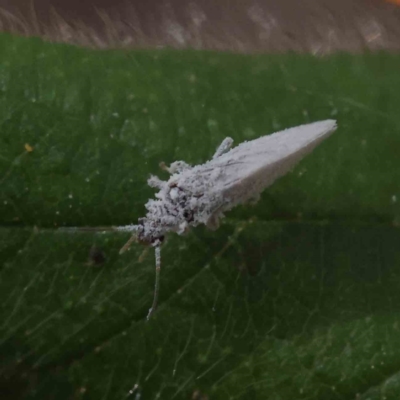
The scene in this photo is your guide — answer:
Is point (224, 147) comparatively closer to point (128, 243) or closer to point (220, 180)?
point (220, 180)

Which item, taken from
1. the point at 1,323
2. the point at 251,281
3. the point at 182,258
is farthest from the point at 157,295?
the point at 1,323

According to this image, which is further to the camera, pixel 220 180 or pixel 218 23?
pixel 218 23

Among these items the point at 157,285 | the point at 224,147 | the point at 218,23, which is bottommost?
the point at 157,285

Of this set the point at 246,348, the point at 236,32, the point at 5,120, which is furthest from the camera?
the point at 236,32

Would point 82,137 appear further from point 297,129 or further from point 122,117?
point 297,129

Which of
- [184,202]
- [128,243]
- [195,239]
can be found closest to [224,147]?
[184,202]
